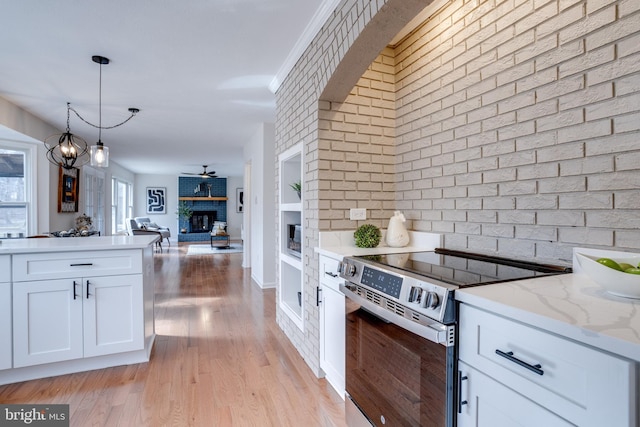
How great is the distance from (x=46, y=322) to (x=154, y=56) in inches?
87.4

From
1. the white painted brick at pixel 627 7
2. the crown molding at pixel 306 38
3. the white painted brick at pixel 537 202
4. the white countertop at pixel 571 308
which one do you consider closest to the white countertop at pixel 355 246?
the white painted brick at pixel 537 202

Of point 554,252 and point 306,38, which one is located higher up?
point 306,38

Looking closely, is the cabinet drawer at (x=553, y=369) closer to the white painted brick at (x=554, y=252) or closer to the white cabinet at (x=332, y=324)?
the white painted brick at (x=554, y=252)

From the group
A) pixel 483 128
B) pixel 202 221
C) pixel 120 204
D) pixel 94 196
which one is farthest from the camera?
pixel 202 221

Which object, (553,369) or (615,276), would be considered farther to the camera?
(615,276)

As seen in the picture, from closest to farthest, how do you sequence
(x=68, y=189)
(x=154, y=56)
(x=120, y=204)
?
(x=154, y=56) → (x=68, y=189) → (x=120, y=204)

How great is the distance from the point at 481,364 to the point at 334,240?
143 cm

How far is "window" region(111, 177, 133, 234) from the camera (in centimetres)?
895

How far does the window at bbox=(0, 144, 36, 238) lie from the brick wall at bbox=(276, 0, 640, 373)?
4246mm

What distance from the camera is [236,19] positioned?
91.0 inches

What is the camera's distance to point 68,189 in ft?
18.1

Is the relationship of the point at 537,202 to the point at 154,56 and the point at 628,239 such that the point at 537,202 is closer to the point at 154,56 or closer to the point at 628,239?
the point at 628,239

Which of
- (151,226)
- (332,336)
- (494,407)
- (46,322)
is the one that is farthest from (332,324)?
(151,226)

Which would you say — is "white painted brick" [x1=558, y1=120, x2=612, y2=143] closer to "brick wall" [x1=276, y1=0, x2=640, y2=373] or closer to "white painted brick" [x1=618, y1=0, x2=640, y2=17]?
"brick wall" [x1=276, y1=0, x2=640, y2=373]
